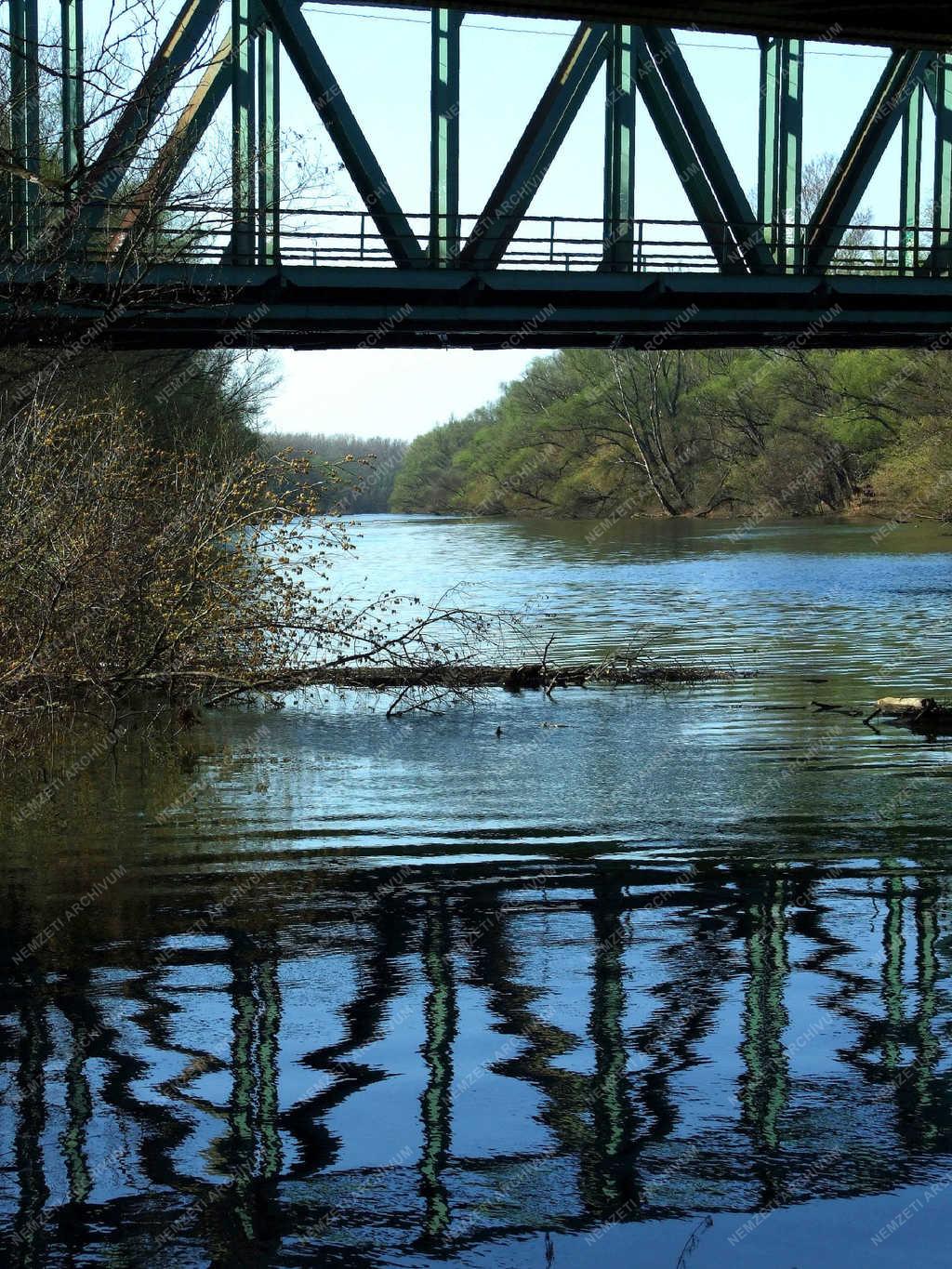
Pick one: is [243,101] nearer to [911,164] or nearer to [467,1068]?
[911,164]

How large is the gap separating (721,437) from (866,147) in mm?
58110

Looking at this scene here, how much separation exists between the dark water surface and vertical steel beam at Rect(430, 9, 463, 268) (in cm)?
1596

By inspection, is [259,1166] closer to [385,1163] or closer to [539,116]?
[385,1163]

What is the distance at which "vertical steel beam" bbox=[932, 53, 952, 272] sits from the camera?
29.8 meters

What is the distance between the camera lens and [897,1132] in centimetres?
536

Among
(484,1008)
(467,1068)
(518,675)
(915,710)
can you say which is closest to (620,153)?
(518,675)

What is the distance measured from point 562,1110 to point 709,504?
8141 centimetres

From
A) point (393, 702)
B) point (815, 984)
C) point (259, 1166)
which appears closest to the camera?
point (259, 1166)

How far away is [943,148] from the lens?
30.7 metres

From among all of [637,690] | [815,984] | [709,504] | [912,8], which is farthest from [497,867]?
[709,504]

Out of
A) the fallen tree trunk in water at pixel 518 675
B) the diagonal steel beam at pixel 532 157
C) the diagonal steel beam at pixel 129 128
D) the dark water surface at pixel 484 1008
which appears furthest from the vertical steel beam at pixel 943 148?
the diagonal steel beam at pixel 129 128

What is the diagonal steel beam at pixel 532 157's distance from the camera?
2520cm

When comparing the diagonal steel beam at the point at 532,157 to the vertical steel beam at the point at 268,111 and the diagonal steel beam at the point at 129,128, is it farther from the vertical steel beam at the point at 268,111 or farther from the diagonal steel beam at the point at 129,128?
the diagonal steel beam at the point at 129,128

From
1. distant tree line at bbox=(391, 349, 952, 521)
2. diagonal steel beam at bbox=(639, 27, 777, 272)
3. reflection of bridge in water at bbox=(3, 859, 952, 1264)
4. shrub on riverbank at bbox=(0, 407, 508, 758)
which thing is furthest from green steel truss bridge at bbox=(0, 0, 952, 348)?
distant tree line at bbox=(391, 349, 952, 521)
